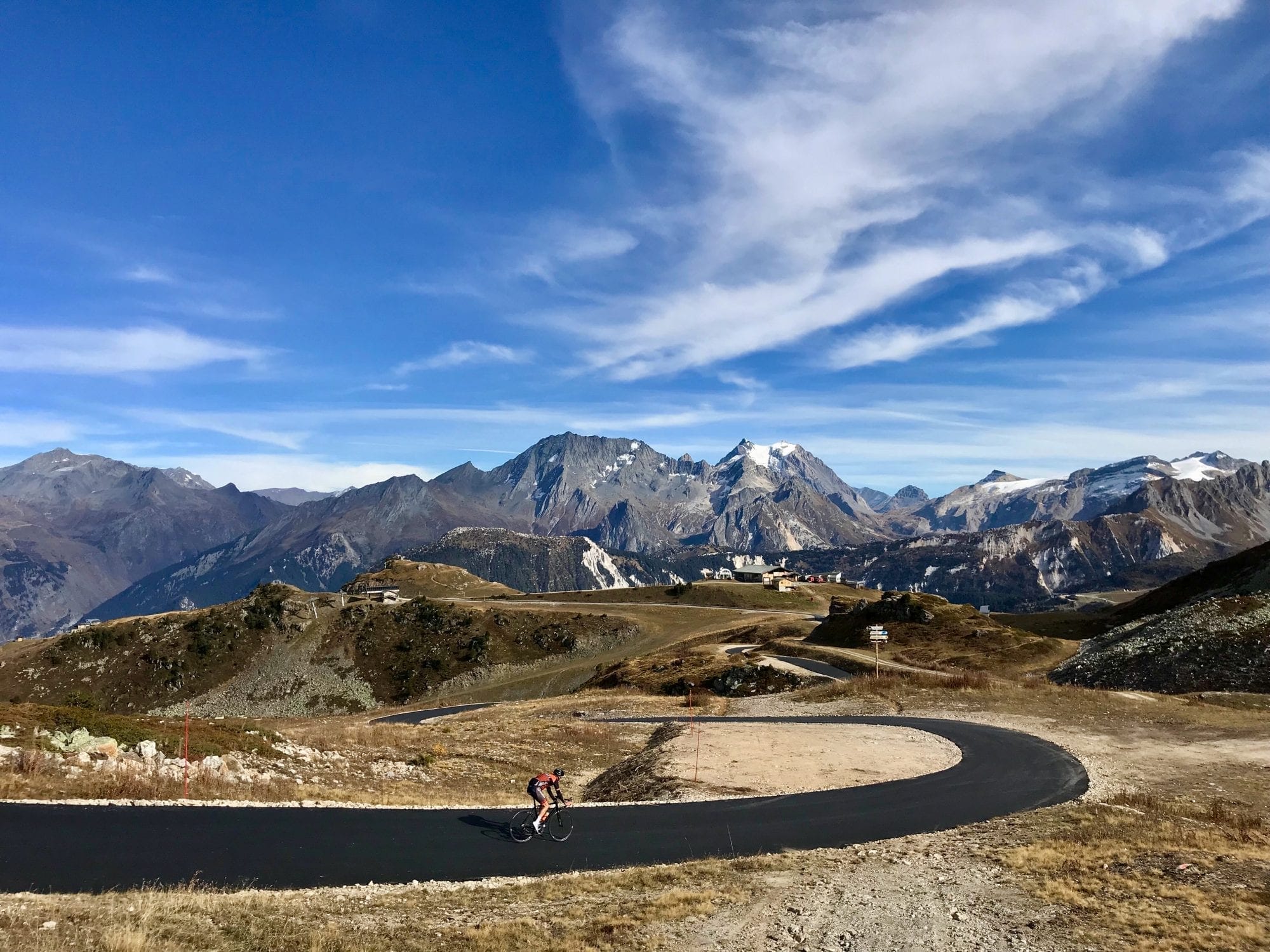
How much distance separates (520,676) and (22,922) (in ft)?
383

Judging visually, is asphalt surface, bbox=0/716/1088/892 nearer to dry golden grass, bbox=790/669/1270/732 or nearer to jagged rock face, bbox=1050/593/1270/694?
dry golden grass, bbox=790/669/1270/732

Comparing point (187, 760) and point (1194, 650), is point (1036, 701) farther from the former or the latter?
point (187, 760)

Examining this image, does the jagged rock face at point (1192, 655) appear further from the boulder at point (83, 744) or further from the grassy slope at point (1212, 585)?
the boulder at point (83, 744)

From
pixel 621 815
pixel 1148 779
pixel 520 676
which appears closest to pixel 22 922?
pixel 621 815

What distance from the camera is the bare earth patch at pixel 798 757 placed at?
31375 millimetres

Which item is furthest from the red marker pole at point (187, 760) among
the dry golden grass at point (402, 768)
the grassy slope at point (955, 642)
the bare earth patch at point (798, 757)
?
the grassy slope at point (955, 642)

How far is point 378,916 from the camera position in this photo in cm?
1546

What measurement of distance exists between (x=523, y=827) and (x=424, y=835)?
3.03 metres

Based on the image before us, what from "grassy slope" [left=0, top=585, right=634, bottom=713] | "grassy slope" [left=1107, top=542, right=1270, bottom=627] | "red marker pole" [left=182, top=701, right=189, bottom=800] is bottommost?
"grassy slope" [left=0, top=585, right=634, bottom=713]

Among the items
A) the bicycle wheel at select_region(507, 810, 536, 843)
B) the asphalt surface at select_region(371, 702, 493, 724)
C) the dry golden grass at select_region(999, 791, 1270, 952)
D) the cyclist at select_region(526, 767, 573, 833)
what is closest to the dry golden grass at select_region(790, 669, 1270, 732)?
the dry golden grass at select_region(999, 791, 1270, 952)

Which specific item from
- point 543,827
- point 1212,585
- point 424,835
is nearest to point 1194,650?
point 1212,585

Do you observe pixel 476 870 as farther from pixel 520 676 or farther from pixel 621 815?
pixel 520 676

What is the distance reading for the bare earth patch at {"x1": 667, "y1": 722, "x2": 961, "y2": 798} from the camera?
103 ft

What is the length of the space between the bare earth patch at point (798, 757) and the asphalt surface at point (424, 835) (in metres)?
2.33
